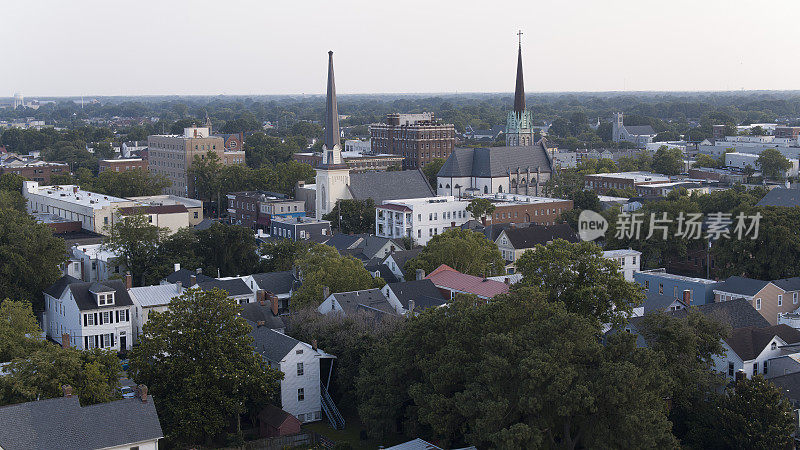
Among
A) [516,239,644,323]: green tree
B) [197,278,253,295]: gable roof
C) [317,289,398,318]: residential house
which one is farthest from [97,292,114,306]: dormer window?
[516,239,644,323]: green tree

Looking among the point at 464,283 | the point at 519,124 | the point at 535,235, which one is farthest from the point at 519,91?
the point at 464,283

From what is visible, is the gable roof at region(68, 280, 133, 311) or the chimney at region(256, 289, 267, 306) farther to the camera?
the chimney at region(256, 289, 267, 306)

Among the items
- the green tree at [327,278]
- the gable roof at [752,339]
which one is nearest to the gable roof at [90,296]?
the green tree at [327,278]

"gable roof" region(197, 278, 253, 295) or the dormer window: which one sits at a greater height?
the dormer window

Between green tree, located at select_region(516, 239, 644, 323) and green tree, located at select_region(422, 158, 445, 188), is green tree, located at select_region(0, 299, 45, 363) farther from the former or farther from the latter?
green tree, located at select_region(422, 158, 445, 188)

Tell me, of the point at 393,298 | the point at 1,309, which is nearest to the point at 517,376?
the point at 393,298

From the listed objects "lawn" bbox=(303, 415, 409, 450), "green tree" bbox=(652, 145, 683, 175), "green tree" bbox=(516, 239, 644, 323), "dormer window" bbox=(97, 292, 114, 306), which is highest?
"green tree" bbox=(516, 239, 644, 323)

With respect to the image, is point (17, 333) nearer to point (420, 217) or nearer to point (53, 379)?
point (53, 379)
